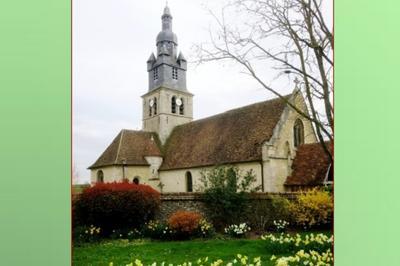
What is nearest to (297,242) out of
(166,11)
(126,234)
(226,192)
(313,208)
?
(313,208)

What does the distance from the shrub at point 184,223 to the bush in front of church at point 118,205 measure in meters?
0.20

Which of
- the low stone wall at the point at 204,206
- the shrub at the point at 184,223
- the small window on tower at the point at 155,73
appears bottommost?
the shrub at the point at 184,223

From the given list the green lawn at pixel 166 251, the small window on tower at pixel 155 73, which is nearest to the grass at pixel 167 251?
the green lawn at pixel 166 251

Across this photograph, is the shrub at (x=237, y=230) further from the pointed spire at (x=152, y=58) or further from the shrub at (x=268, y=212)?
the pointed spire at (x=152, y=58)

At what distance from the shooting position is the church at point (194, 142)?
2658 mm

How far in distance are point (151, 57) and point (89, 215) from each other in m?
1.39

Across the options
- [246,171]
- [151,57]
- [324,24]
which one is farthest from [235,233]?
[324,24]

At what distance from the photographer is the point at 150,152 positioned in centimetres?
346

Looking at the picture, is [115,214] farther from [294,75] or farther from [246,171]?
[294,75]

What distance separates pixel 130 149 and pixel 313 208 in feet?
5.54
